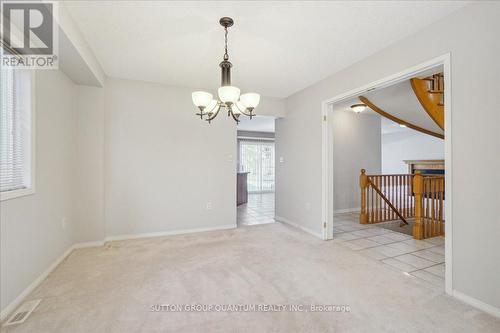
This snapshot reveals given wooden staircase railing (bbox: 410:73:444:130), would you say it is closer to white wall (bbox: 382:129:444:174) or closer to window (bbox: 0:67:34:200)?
window (bbox: 0:67:34:200)

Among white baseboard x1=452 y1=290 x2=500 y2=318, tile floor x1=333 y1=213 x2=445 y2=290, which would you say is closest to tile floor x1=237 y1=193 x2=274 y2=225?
tile floor x1=333 y1=213 x2=445 y2=290

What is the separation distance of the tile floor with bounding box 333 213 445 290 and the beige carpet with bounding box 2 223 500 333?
24cm

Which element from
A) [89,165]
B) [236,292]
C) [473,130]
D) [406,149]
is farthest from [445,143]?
[406,149]

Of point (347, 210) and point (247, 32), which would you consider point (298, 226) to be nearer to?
point (347, 210)

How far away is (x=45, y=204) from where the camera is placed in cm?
241

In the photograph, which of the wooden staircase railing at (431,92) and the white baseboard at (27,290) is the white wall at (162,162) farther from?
the wooden staircase railing at (431,92)

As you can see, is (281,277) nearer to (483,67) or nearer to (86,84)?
(483,67)

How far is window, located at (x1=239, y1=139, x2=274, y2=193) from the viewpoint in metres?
9.40

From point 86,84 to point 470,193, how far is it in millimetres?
4567

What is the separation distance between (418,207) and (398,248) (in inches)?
36.3

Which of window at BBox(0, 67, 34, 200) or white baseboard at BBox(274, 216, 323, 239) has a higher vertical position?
window at BBox(0, 67, 34, 200)

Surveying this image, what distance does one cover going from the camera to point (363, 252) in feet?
9.97

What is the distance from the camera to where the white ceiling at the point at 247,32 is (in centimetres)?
194

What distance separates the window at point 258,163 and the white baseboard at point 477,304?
25.4ft
